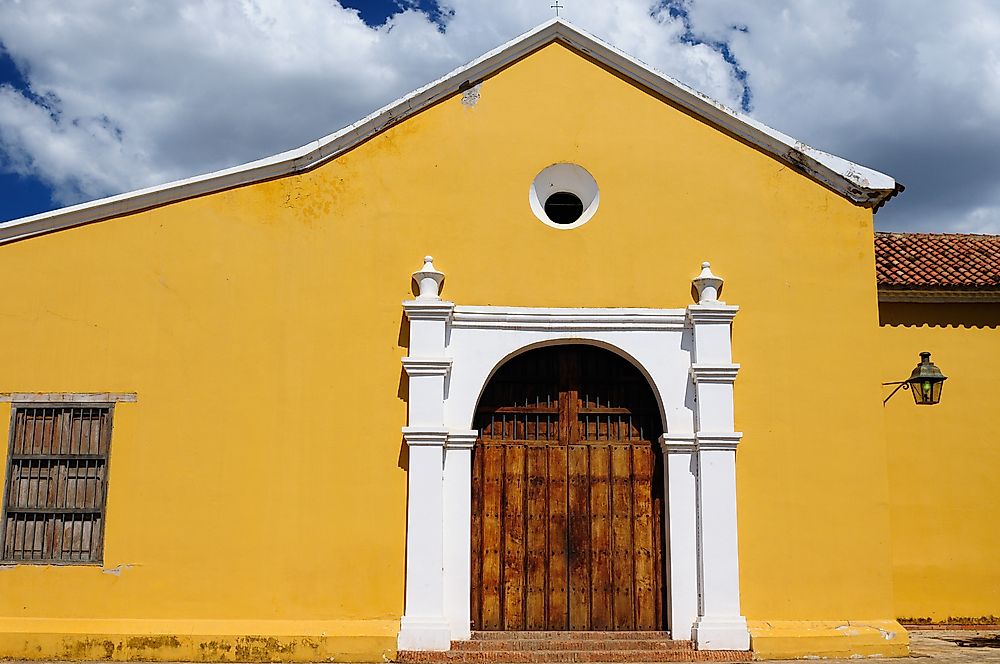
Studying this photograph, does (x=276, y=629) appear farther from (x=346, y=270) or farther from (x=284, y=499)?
(x=346, y=270)

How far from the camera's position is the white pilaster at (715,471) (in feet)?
28.4

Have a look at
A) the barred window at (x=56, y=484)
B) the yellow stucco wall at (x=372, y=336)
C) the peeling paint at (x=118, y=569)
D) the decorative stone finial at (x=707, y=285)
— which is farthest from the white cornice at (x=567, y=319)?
the peeling paint at (x=118, y=569)

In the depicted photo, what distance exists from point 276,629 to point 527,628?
87.4 inches

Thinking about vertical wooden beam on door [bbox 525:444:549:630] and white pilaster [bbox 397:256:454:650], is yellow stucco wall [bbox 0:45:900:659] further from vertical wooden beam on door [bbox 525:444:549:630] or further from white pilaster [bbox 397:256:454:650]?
vertical wooden beam on door [bbox 525:444:549:630]

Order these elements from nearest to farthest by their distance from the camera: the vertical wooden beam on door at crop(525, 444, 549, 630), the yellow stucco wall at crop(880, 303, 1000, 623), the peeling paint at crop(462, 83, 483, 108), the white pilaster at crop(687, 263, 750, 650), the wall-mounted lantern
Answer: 1. the white pilaster at crop(687, 263, 750, 650)
2. the vertical wooden beam on door at crop(525, 444, 549, 630)
3. the wall-mounted lantern
4. the peeling paint at crop(462, 83, 483, 108)
5. the yellow stucco wall at crop(880, 303, 1000, 623)

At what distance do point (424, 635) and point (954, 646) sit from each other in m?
4.99

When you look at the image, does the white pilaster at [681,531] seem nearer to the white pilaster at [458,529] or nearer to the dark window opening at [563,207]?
the white pilaster at [458,529]

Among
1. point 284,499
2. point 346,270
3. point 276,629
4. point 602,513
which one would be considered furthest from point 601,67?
point 276,629

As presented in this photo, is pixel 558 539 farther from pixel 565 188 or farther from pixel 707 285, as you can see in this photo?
pixel 565 188

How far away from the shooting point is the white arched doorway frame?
28.5 ft

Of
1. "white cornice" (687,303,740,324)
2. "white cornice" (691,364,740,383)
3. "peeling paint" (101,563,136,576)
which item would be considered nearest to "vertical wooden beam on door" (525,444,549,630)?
"white cornice" (691,364,740,383)

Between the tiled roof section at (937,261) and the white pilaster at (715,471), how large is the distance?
8.76ft

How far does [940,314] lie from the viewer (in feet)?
36.1

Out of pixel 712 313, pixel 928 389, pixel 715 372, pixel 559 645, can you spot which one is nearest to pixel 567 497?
pixel 559 645
